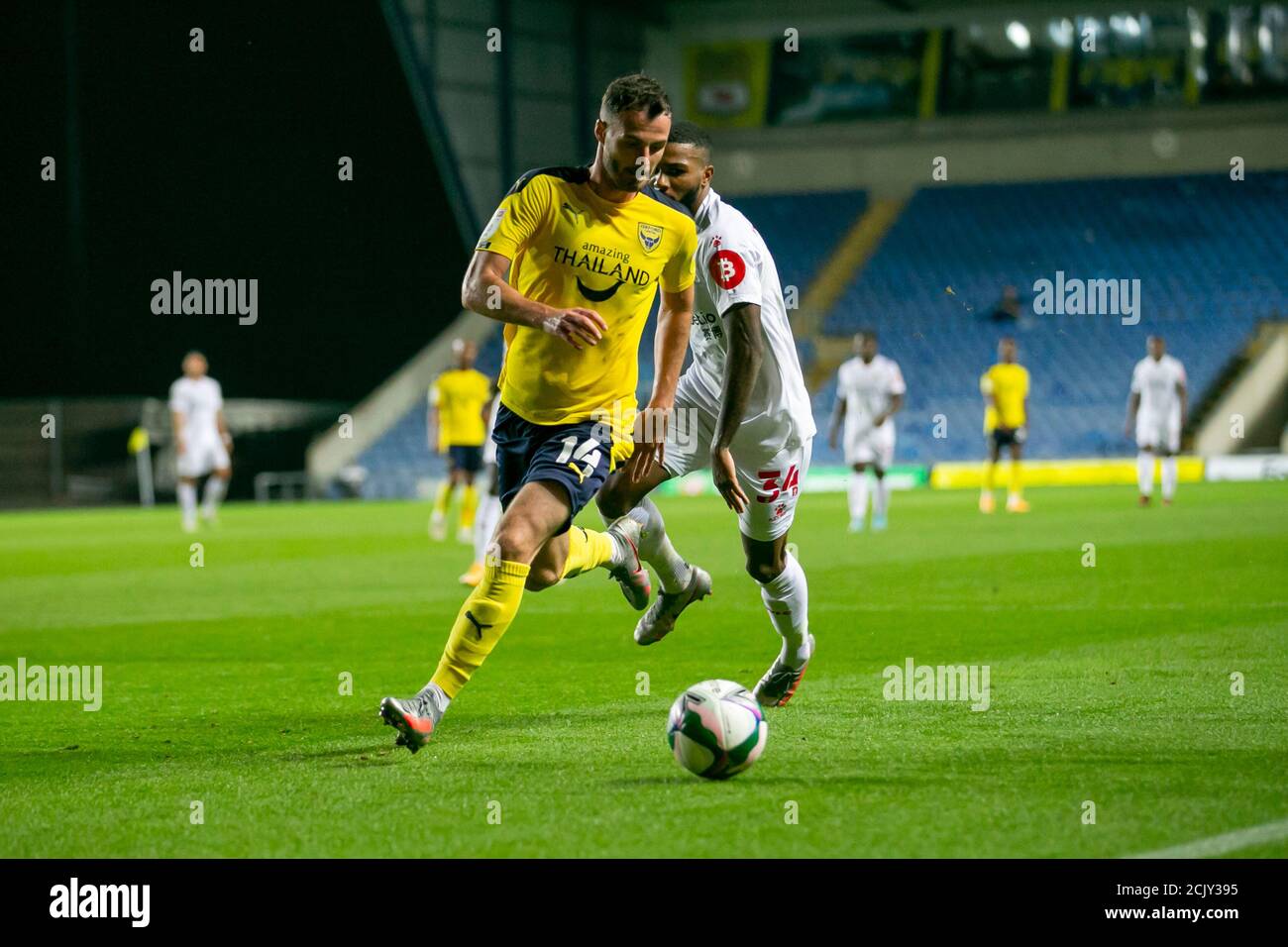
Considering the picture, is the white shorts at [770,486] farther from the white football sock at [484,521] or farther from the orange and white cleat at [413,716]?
the white football sock at [484,521]

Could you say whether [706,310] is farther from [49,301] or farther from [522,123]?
[522,123]

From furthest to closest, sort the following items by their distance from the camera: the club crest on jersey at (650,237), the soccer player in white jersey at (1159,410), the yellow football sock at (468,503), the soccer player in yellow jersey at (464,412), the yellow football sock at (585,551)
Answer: the soccer player in white jersey at (1159,410), the yellow football sock at (468,503), the soccer player in yellow jersey at (464,412), the yellow football sock at (585,551), the club crest on jersey at (650,237)

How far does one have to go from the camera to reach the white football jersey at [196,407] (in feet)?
76.3

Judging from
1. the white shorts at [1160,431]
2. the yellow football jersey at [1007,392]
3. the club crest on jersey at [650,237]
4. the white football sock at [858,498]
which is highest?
the yellow football jersey at [1007,392]

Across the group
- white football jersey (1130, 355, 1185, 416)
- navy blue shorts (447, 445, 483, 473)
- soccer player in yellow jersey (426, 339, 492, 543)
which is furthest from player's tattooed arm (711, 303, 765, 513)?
white football jersey (1130, 355, 1185, 416)

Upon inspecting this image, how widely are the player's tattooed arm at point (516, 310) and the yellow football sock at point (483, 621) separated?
2.86 feet

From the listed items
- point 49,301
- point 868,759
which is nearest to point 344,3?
point 49,301

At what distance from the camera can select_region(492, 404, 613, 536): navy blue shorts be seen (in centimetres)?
647

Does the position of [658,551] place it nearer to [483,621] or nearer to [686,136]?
[483,621]

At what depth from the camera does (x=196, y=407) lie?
23.3 m

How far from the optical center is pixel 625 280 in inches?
261

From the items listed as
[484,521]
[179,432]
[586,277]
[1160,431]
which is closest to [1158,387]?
[1160,431]

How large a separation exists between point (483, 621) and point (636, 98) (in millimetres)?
1933

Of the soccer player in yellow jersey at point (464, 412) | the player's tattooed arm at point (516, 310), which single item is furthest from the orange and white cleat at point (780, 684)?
the soccer player in yellow jersey at point (464, 412)
